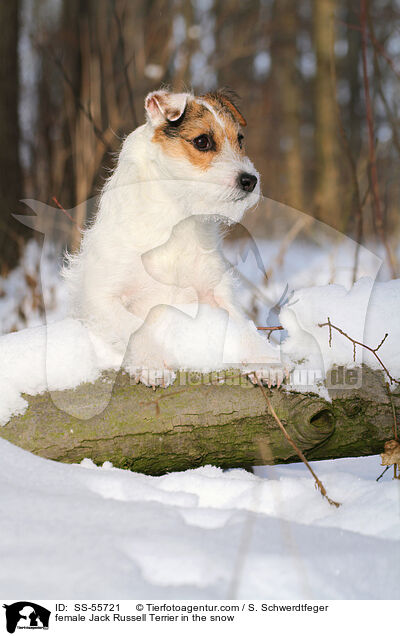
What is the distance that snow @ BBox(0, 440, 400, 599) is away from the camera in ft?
5.43

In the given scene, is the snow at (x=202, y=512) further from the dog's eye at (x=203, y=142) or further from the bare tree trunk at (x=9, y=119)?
the bare tree trunk at (x=9, y=119)

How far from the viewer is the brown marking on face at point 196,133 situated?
2867 mm

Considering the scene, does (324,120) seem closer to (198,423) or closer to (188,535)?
(198,423)

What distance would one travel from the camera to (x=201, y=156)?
2871 mm

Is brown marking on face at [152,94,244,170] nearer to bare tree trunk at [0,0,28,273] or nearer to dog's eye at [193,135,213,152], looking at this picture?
dog's eye at [193,135,213,152]

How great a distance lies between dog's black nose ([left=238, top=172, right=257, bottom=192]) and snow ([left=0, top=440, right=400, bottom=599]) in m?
1.40

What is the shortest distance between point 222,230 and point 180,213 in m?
0.45

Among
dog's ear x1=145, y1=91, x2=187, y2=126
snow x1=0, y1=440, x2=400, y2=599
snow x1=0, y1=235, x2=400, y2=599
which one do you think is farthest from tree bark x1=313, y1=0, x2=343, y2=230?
snow x1=0, y1=440, x2=400, y2=599

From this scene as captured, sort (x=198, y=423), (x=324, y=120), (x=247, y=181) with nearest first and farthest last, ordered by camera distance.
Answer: (x=198, y=423) → (x=247, y=181) → (x=324, y=120)

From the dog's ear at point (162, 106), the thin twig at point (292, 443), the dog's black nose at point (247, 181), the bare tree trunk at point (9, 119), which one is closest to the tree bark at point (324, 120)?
the bare tree trunk at point (9, 119)

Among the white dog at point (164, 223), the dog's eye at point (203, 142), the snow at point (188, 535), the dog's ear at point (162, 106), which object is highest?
the dog's ear at point (162, 106)

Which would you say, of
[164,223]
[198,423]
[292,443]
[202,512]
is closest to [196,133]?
[164,223]

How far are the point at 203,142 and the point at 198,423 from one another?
1459mm
